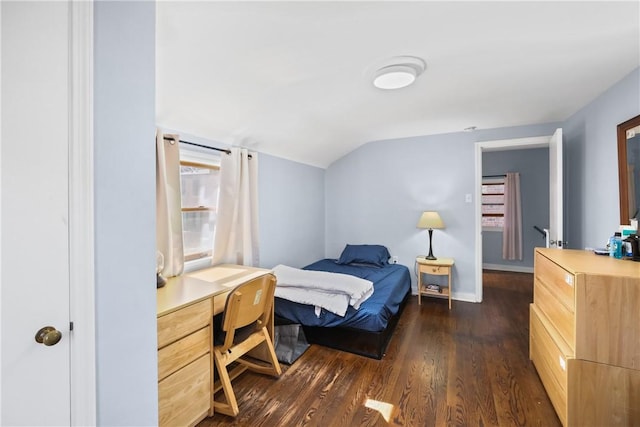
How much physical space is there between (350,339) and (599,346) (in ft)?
5.29

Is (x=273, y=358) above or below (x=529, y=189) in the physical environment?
below

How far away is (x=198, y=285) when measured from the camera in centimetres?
195

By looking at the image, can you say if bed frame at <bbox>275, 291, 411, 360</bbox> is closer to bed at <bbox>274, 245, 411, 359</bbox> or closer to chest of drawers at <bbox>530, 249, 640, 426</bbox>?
bed at <bbox>274, 245, 411, 359</bbox>

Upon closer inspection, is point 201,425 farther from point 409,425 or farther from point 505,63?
point 505,63

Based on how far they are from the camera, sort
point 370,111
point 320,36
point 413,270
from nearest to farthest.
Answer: point 320,36
point 370,111
point 413,270

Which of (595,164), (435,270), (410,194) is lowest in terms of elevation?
(435,270)

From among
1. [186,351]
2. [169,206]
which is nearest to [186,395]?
[186,351]

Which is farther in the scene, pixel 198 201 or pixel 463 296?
pixel 463 296

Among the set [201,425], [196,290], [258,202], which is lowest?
[201,425]

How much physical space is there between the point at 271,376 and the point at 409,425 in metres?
Result: 1.00

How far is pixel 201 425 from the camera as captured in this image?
1655 millimetres

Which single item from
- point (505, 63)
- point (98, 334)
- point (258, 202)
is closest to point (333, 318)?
point (258, 202)

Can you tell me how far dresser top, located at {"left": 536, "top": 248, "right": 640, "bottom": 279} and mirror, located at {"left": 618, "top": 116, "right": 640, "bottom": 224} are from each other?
1.27 feet

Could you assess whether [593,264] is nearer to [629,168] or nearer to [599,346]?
[599,346]
